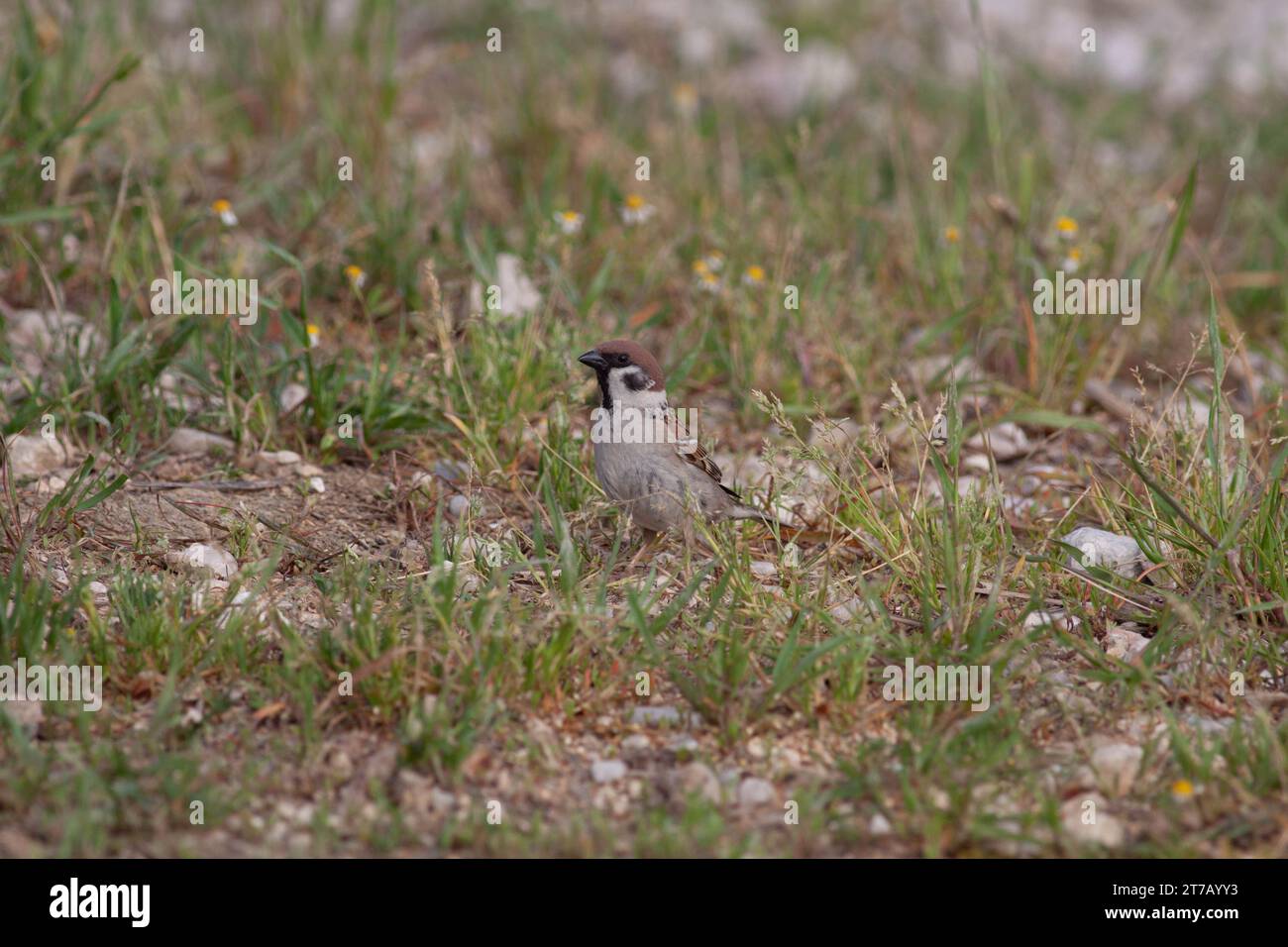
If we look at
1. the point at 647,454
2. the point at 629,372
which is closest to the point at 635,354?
the point at 629,372

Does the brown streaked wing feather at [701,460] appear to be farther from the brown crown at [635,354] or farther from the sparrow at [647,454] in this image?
the brown crown at [635,354]

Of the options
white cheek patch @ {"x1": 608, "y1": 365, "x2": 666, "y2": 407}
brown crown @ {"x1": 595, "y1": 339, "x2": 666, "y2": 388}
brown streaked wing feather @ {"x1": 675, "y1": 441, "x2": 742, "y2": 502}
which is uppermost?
brown crown @ {"x1": 595, "y1": 339, "x2": 666, "y2": 388}

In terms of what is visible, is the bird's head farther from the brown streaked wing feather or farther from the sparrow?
the brown streaked wing feather

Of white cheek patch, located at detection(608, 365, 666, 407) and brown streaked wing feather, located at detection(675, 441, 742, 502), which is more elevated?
white cheek patch, located at detection(608, 365, 666, 407)

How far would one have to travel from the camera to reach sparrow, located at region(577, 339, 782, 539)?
456 centimetres

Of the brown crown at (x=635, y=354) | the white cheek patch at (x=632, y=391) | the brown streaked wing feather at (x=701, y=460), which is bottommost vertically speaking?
the brown streaked wing feather at (x=701, y=460)

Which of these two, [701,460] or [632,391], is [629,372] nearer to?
[632,391]

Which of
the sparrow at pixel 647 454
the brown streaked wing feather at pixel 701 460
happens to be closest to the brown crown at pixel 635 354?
the sparrow at pixel 647 454

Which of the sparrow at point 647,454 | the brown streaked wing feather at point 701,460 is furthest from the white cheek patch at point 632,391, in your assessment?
the brown streaked wing feather at point 701,460

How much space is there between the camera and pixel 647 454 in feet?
15.2

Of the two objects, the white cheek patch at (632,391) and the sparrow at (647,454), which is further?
the white cheek patch at (632,391)

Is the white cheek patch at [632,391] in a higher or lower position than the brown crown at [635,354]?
lower

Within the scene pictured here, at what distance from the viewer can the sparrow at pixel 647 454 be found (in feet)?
15.0

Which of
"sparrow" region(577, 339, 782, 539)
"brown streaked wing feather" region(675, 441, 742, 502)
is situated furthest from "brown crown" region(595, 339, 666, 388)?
"brown streaked wing feather" region(675, 441, 742, 502)
